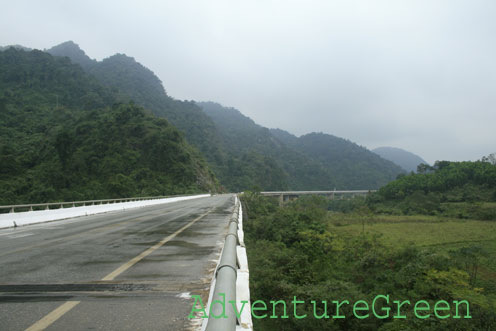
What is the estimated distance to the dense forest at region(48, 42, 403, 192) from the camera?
131500mm

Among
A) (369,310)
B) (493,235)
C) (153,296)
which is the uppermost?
(153,296)

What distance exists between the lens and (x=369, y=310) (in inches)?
400

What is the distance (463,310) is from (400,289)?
3.99m

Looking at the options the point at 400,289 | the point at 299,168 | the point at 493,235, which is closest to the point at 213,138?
the point at 299,168

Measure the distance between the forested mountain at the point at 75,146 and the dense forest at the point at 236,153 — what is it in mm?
25754

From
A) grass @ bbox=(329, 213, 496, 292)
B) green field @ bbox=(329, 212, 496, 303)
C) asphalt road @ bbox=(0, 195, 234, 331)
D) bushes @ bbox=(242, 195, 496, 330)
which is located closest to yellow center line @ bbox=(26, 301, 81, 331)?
asphalt road @ bbox=(0, 195, 234, 331)

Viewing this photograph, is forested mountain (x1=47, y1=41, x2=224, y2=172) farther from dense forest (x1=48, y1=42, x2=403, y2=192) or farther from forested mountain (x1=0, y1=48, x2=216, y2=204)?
forested mountain (x1=0, y1=48, x2=216, y2=204)

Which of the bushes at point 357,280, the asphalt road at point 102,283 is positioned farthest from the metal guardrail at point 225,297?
the bushes at point 357,280

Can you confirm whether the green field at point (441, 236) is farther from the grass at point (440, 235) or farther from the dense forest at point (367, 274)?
the dense forest at point (367, 274)

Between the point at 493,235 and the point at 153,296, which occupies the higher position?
the point at 153,296

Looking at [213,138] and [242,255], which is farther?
[213,138]

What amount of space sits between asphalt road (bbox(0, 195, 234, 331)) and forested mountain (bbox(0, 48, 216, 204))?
1843 inches

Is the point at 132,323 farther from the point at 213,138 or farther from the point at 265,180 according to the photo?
the point at 213,138

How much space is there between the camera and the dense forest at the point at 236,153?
131500mm
